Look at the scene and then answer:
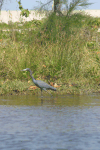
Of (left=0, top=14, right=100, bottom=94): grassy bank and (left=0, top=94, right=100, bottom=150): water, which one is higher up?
(left=0, top=14, right=100, bottom=94): grassy bank

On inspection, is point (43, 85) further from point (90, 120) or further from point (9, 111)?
point (90, 120)

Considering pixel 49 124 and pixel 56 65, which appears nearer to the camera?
pixel 49 124

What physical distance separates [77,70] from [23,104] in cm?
447

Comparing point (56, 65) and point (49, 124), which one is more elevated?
point (56, 65)

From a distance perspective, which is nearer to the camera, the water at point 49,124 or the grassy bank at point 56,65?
the water at point 49,124

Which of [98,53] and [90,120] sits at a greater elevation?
[98,53]

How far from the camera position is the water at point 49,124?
191 inches

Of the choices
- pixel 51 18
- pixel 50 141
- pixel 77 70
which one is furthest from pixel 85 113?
pixel 51 18

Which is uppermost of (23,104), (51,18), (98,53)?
(51,18)

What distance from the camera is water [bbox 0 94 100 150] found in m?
4.84

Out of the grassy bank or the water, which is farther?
the grassy bank

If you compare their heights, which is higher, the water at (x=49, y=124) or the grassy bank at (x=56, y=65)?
the grassy bank at (x=56, y=65)

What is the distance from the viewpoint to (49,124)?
20.6 ft

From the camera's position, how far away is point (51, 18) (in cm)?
1611
